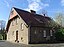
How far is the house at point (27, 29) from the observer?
3480 centimetres

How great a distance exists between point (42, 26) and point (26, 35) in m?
4.75

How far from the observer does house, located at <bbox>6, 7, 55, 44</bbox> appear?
114 ft

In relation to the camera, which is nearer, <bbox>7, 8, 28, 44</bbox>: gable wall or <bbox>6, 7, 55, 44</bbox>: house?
<bbox>6, 7, 55, 44</bbox>: house

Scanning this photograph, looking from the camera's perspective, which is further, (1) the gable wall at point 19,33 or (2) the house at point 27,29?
(1) the gable wall at point 19,33

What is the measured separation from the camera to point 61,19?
50.5 metres

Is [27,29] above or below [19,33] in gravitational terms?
above

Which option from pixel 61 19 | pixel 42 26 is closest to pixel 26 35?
pixel 42 26

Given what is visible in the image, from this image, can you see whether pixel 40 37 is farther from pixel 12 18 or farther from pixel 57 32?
pixel 12 18

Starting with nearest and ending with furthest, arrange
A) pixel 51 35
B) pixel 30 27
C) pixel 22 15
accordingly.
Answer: pixel 30 27, pixel 22 15, pixel 51 35

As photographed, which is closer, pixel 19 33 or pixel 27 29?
pixel 27 29

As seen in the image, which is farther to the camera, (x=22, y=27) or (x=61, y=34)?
(x=61, y=34)

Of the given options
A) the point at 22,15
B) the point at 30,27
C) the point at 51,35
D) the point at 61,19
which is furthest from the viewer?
the point at 61,19

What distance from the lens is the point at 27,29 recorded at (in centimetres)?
3456

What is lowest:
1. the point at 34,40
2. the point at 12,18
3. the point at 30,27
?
the point at 34,40
